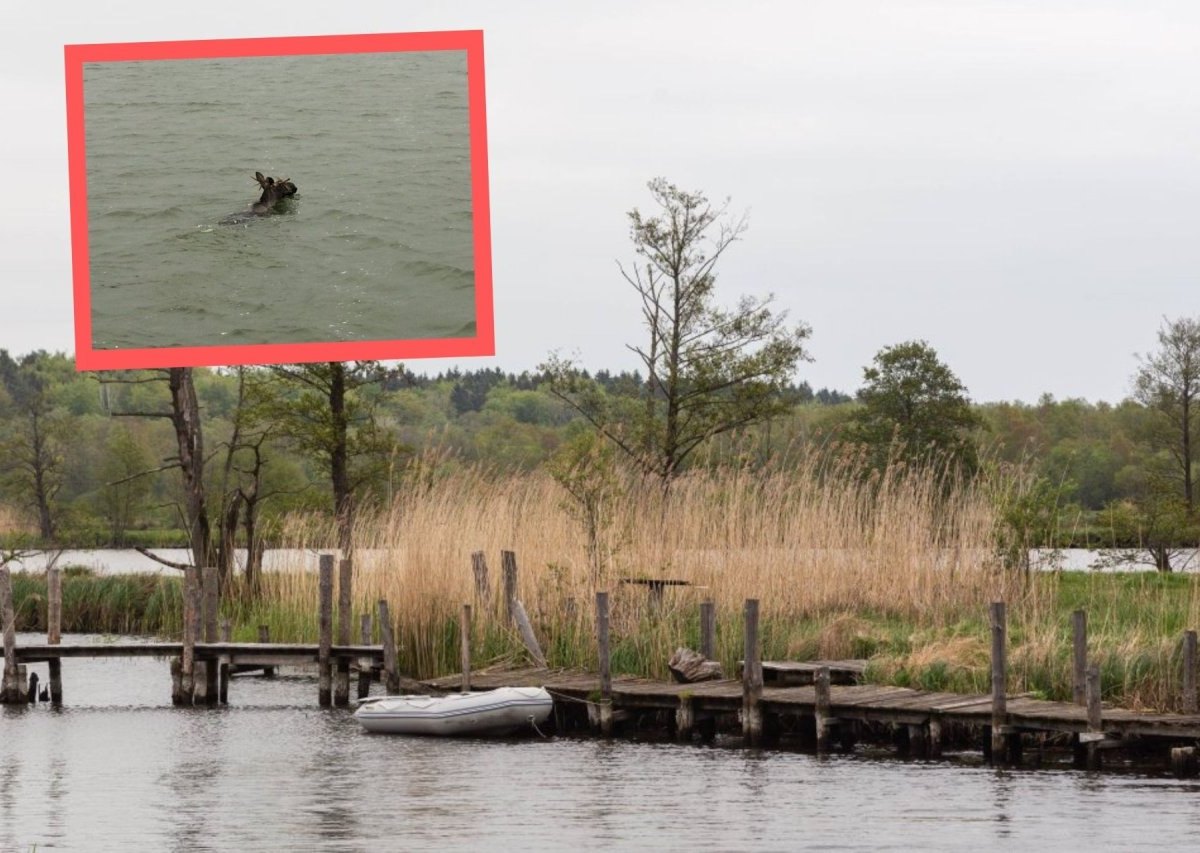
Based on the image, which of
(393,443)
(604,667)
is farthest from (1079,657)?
(393,443)

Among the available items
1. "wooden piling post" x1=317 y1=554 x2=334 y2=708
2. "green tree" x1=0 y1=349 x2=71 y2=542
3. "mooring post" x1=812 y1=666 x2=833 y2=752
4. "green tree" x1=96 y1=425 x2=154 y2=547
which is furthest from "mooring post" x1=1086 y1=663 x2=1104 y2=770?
"green tree" x1=0 y1=349 x2=71 y2=542

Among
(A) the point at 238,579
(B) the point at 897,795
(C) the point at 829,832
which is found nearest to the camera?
(C) the point at 829,832

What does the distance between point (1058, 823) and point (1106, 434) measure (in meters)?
62.2

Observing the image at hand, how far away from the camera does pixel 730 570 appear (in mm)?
26125

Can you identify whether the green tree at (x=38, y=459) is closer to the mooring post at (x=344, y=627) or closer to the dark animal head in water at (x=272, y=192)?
the mooring post at (x=344, y=627)

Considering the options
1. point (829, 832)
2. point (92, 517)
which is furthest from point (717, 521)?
point (92, 517)

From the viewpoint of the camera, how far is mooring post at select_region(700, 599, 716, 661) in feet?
79.9

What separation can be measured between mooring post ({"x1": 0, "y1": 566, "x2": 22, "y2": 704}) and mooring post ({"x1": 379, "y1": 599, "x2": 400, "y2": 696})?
5.68 meters

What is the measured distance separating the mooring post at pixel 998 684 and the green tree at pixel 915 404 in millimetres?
28061

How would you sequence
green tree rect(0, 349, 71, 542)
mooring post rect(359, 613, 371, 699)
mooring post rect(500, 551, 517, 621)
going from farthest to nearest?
green tree rect(0, 349, 71, 542)
mooring post rect(359, 613, 371, 699)
mooring post rect(500, 551, 517, 621)

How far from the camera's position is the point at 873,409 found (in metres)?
50.8

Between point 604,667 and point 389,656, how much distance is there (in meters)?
3.95

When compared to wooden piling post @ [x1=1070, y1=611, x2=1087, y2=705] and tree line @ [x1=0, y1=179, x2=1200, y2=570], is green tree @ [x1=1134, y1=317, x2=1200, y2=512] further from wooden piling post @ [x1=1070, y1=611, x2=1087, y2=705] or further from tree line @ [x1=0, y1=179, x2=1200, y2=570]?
wooden piling post @ [x1=1070, y1=611, x2=1087, y2=705]

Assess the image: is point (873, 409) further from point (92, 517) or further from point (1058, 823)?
point (1058, 823)
